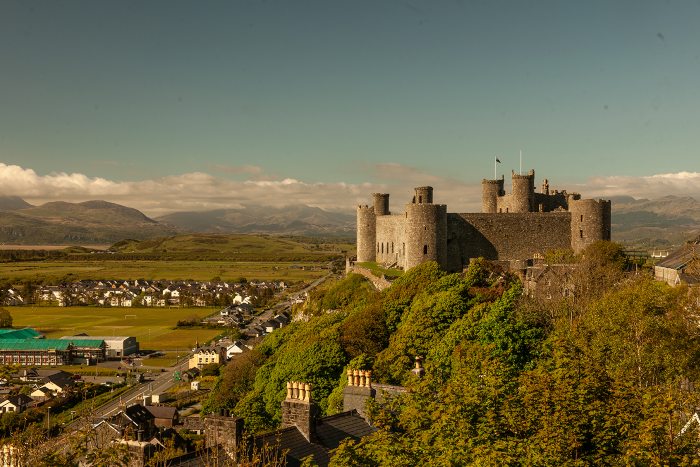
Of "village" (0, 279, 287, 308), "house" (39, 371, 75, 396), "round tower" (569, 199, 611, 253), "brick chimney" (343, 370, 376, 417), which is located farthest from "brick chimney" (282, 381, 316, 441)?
"village" (0, 279, 287, 308)

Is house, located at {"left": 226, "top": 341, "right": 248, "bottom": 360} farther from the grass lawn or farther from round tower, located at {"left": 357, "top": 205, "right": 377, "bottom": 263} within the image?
the grass lawn

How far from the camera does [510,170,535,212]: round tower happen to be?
48188 mm

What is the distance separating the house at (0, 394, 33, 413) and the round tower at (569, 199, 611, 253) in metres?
47.8

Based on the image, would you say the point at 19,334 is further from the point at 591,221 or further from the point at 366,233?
the point at 591,221

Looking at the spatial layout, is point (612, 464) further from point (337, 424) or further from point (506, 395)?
point (337, 424)

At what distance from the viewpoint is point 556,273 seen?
3578 cm

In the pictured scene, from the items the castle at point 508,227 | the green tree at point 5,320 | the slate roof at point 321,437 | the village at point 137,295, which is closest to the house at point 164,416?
the castle at point 508,227

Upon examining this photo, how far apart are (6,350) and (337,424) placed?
93.1 meters

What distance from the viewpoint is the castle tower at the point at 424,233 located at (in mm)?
44906

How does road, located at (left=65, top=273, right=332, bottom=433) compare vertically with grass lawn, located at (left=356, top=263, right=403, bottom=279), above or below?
below

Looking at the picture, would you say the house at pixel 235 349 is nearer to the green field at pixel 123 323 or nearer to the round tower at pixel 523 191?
the green field at pixel 123 323

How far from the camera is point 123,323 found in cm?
12562

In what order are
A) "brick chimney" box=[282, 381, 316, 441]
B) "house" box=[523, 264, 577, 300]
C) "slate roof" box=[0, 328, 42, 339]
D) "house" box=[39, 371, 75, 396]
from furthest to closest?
"slate roof" box=[0, 328, 42, 339] → "house" box=[39, 371, 75, 396] → "house" box=[523, 264, 577, 300] → "brick chimney" box=[282, 381, 316, 441]

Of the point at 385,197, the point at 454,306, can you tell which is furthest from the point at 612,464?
the point at 385,197
